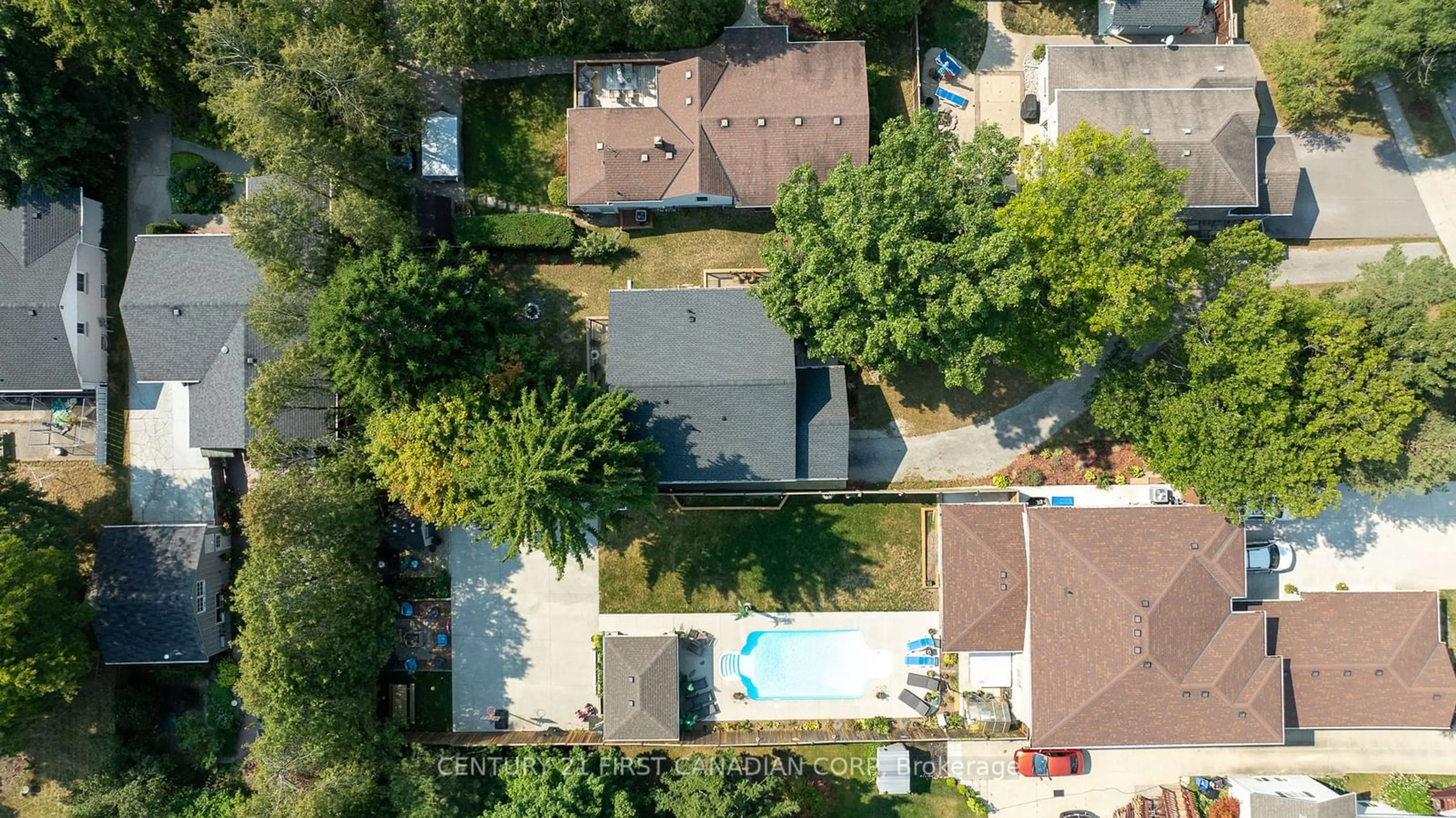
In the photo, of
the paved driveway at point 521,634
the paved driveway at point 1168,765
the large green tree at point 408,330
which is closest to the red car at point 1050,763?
the paved driveway at point 1168,765

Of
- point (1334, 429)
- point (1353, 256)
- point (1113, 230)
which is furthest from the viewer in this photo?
point (1353, 256)

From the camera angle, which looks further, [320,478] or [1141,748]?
[1141,748]

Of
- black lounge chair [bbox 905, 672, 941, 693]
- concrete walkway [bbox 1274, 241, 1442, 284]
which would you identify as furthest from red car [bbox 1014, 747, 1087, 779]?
concrete walkway [bbox 1274, 241, 1442, 284]

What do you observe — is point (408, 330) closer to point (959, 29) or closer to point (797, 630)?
point (797, 630)

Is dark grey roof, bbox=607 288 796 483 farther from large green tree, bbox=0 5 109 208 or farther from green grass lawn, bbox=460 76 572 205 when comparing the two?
large green tree, bbox=0 5 109 208

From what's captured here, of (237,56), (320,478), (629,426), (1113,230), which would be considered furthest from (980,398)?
(237,56)

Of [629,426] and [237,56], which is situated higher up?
[237,56]

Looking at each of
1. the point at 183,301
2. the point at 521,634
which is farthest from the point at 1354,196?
the point at 183,301

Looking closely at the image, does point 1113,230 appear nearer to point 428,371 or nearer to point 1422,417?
point 1422,417
